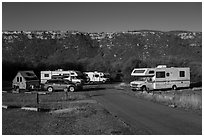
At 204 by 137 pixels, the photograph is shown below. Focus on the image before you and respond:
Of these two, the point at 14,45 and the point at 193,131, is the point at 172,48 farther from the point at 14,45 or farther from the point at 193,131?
the point at 193,131

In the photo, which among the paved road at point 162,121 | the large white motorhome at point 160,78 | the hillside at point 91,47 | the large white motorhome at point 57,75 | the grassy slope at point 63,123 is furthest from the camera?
the hillside at point 91,47

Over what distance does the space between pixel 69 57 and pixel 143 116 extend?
69.6 meters

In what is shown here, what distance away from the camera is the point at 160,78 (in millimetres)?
31609

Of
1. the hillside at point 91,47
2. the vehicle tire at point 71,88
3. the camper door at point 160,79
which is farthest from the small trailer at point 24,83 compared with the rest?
the hillside at point 91,47

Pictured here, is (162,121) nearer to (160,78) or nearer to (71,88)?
(160,78)

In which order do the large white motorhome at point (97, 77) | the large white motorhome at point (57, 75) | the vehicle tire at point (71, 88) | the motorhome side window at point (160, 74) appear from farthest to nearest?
the large white motorhome at point (97, 77), the large white motorhome at point (57, 75), the vehicle tire at point (71, 88), the motorhome side window at point (160, 74)

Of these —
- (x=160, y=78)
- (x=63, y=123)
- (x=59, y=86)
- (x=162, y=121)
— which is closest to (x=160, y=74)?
(x=160, y=78)

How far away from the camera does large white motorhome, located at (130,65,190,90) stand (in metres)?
31.1

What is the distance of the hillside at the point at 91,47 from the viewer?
7506cm

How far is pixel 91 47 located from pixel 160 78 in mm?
63577

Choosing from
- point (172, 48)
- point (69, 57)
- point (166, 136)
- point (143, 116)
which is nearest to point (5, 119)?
point (143, 116)

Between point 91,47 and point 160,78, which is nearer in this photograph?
point 160,78

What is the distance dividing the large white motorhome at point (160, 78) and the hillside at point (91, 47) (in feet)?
113

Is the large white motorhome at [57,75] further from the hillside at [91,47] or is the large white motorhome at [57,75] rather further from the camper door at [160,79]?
the hillside at [91,47]
